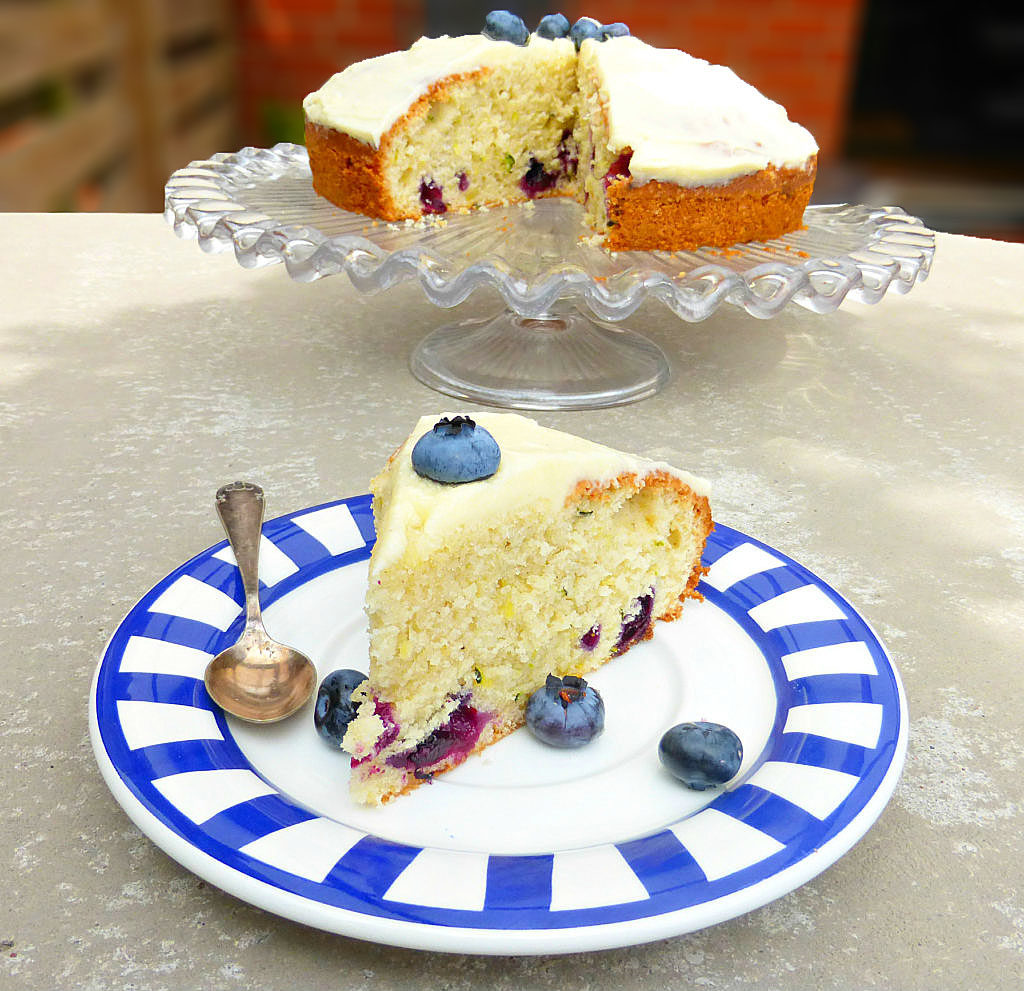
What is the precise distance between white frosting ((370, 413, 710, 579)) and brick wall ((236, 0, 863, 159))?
3937 millimetres

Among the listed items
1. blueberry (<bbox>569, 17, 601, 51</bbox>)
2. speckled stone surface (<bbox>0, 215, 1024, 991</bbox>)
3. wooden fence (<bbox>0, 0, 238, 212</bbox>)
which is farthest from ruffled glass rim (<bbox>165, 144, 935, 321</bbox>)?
wooden fence (<bbox>0, 0, 238, 212</bbox>)

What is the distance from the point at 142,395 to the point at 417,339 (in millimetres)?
553

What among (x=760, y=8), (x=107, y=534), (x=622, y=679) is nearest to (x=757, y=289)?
(x=622, y=679)

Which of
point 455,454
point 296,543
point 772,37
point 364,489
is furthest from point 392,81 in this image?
point 772,37

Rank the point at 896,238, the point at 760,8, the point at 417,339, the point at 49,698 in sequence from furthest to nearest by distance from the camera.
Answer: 1. the point at 760,8
2. the point at 417,339
3. the point at 896,238
4. the point at 49,698

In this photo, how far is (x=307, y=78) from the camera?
5145mm

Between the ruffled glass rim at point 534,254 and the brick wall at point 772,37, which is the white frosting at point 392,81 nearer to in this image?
the ruffled glass rim at point 534,254

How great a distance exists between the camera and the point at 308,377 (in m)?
1.95

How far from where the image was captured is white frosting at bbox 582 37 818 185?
6.03ft

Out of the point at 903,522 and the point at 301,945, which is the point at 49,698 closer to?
the point at 301,945

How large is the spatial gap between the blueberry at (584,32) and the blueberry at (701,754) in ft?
5.46

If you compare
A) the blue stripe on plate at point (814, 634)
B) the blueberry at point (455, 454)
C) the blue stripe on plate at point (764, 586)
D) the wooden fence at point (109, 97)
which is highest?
the blueberry at point (455, 454)

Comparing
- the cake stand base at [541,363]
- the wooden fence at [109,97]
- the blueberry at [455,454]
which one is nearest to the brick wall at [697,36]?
the wooden fence at [109,97]

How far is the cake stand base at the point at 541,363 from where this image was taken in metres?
1.87
